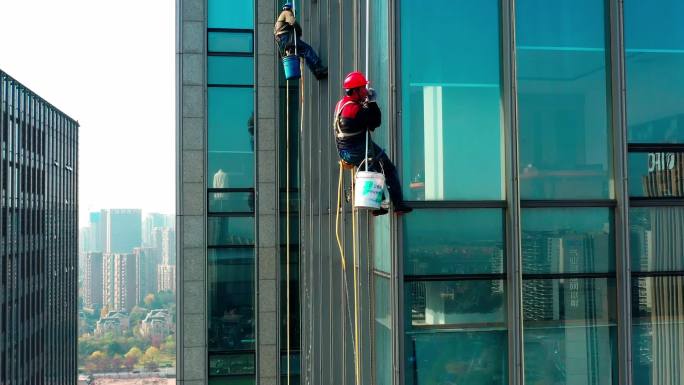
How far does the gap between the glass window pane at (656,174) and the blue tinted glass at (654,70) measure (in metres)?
0.20

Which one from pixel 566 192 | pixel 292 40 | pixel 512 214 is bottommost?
pixel 512 214

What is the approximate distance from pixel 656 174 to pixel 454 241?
8.93ft

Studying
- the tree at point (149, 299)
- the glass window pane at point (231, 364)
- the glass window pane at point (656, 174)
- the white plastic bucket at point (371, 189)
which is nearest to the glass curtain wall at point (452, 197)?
the white plastic bucket at point (371, 189)

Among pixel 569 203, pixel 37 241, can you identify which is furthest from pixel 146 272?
pixel 569 203

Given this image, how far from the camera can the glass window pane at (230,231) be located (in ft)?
67.2

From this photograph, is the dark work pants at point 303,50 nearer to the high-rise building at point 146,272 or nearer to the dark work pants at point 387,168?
the dark work pants at point 387,168

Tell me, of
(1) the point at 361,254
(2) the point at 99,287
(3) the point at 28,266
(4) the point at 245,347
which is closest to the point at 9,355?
(3) the point at 28,266

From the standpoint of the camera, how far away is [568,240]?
782cm

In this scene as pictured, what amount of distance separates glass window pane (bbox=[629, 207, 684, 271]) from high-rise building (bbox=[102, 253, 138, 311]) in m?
180

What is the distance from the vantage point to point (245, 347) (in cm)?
2072

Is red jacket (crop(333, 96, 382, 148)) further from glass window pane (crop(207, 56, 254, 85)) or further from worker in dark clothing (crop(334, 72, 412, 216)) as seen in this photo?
glass window pane (crop(207, 56, 254, 85))

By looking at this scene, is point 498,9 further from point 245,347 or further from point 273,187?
point 245,347

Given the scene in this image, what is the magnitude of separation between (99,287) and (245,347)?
174 m

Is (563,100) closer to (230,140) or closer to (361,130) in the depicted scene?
(361,130)
